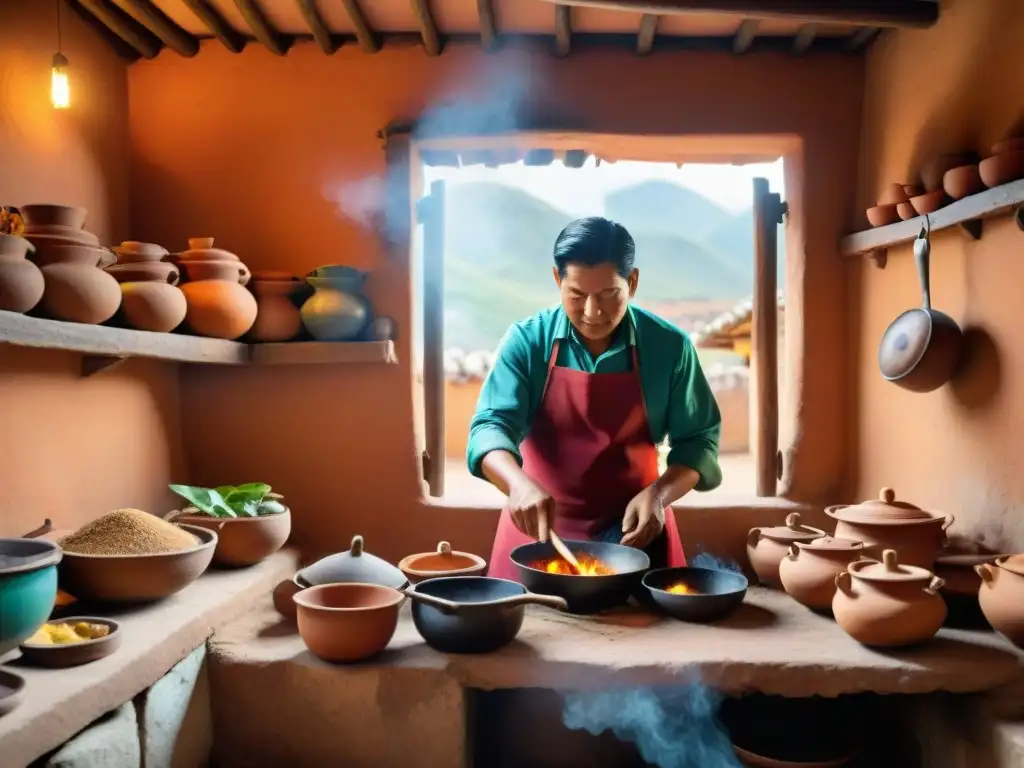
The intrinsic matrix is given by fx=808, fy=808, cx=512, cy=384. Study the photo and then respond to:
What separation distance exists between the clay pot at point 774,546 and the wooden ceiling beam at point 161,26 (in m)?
3.46

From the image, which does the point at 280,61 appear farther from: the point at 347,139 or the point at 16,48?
the point at 16,48

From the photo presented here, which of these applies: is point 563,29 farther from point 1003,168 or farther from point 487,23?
point 1003,168

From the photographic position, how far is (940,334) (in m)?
3.02

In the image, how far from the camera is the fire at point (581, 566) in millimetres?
2775

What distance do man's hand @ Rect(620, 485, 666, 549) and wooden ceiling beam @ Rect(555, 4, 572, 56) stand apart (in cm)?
211

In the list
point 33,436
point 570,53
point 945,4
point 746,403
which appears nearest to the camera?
point 33,436

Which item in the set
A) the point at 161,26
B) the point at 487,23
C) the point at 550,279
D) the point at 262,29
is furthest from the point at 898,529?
the point at 550,279

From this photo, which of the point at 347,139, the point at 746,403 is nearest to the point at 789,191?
the point at 347,139

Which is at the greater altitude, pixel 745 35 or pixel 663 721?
pixel 745 35

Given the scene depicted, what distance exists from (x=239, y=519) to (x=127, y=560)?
2.46ft

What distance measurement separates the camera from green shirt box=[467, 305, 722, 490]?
9.71 feet

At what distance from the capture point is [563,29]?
3641 mm

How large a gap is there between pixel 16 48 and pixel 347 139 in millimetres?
1405

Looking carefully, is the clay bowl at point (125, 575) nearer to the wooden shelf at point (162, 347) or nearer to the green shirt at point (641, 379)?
the wooden shelf at point (162, 347)
